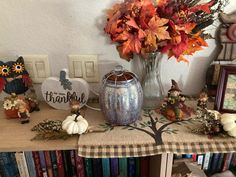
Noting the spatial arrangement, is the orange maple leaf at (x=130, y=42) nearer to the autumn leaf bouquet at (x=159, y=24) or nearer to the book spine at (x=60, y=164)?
the autumn leaf bouquet at (x=159, y=24)

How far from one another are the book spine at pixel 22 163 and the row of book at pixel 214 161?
25.3 inches

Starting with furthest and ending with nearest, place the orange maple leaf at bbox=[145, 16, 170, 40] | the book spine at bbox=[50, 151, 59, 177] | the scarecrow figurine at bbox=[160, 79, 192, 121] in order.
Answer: the book spine at bbox=[50, 151, 59, 177]
the scarecrow figurine at bbox=[160, 79, 192, 121]
the orange maple leaf at bbox=[145, 16, 170, 40]

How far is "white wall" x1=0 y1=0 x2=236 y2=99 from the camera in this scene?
90 cm

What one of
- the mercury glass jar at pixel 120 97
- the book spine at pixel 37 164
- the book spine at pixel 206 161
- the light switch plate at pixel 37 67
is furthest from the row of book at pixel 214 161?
the light switch plate at pixel 37 67

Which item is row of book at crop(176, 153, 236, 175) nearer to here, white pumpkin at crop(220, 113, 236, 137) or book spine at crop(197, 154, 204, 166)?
book spine at crop(197, 154, 204, 166)

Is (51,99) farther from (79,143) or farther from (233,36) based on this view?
(233,36)

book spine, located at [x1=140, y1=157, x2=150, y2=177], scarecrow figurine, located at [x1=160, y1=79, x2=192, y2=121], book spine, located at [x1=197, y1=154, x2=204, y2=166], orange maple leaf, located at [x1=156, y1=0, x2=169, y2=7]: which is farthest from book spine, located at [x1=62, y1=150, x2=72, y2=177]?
orange maple leaf, located at [x1=156, y1=0, x2=169, y2=7]

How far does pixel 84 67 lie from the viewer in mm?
996

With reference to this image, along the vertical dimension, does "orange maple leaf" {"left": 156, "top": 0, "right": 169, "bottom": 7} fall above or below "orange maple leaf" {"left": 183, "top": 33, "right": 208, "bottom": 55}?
above

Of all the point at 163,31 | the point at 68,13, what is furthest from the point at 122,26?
the point at 68,13

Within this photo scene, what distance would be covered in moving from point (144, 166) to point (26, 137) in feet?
1.70

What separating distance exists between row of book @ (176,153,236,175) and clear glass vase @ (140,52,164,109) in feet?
0.95

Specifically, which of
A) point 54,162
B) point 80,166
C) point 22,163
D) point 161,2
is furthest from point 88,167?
point 161,2

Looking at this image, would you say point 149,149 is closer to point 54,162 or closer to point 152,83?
point 152,83
